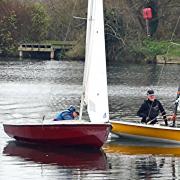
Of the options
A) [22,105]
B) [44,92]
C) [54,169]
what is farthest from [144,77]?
[54,169]

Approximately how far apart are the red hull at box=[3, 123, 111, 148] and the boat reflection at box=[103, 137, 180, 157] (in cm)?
94

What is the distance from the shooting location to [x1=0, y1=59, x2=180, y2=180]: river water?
74.2 feet

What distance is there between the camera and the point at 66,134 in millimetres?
25297

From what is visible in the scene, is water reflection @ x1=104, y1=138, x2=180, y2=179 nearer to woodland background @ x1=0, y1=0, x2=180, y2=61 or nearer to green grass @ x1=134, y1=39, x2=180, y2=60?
woodland background @ x1=0, y1=0, x2=180, y2=61

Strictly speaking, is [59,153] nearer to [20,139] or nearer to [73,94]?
[20,139]

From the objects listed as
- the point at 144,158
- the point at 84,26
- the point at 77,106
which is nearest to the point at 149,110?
the point at 144,158

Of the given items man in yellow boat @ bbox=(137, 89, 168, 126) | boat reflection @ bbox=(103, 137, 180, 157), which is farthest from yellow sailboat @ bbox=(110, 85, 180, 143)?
man in yellow boat @ bbox=(137, 89, 168, 126)

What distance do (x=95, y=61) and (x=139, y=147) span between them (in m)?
3.15

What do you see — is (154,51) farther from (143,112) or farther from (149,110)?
(149,110)

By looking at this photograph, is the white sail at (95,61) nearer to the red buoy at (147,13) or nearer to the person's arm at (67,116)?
the person's arm at (67,116)

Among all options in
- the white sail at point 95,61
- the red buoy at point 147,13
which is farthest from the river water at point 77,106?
the red buoy at point 147,13

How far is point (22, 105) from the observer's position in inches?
1548

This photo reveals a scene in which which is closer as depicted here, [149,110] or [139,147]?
[139,147]

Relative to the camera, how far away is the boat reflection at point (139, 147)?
2594 cm
